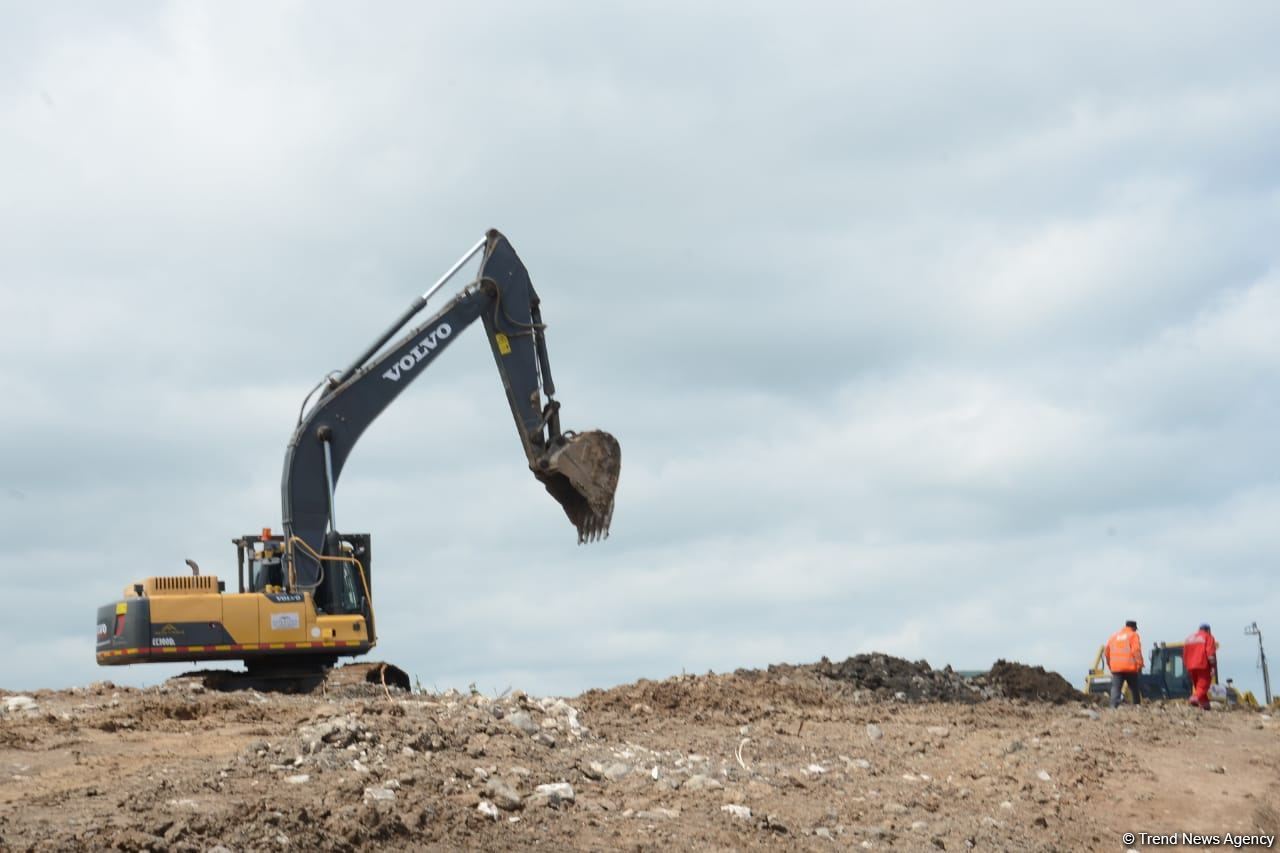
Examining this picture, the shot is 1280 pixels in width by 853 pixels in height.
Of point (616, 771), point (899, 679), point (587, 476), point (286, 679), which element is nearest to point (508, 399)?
point (587, 476)

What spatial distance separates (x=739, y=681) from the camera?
18094mm

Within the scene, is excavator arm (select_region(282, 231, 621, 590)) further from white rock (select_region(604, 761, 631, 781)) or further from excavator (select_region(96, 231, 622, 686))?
white rock (select_region(604, 761, 631, 781))

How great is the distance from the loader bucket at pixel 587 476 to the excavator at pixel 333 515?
0.7 inches

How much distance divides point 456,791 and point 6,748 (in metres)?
4.46

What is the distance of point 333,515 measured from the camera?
18.6m

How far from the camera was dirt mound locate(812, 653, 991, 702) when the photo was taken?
64.5 feet

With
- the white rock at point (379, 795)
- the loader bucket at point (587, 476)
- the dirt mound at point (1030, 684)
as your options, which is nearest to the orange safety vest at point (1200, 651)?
the dirt mound at point (1030, 684)

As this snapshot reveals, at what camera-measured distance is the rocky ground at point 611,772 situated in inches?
382

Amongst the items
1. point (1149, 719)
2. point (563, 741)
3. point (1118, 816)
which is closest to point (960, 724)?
point (1149, 719)

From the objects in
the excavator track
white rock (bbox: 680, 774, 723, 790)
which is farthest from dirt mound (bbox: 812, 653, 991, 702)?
white rock (bbox: 680, 774, 723, 790)

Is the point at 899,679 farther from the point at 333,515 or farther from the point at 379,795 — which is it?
the point at 379,795

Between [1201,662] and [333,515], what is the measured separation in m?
12.1

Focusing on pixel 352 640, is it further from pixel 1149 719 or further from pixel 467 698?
pixel 1149 719

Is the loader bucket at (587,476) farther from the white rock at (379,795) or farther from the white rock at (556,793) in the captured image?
the white rock at (379,795)
